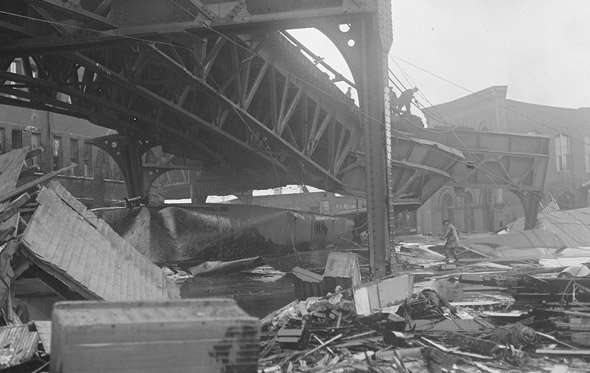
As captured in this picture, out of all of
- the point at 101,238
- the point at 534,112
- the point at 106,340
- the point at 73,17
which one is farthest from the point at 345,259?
the point at 534,112

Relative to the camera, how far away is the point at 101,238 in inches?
285

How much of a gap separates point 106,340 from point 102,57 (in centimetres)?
860

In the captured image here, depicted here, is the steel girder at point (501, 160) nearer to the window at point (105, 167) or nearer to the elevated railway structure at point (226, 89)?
the elevated railway structure at point (226, 89)

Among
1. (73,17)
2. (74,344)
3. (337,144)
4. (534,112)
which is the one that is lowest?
(74,344)

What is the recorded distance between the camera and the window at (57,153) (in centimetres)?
2750

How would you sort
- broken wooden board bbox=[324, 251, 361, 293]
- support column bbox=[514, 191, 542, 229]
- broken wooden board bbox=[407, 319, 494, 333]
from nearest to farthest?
broken wooden board bbox=[407, 319, 494, 333], broken wooden board bbox=[324, 251, 361, 293], support column bbox=[514, 191, 542, 229]

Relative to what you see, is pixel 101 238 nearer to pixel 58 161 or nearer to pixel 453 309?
pixel 453 309

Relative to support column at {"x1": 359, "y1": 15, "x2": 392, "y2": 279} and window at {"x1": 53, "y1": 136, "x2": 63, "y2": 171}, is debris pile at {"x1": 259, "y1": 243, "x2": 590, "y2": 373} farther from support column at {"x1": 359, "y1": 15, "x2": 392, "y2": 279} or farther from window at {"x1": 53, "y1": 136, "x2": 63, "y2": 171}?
window at {"x1": 53, "y1": 136, "x2": 63, "y2": 171}

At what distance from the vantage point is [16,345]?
13.5ft

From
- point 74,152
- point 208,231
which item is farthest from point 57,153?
point 208,231

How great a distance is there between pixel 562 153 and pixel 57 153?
38659mm

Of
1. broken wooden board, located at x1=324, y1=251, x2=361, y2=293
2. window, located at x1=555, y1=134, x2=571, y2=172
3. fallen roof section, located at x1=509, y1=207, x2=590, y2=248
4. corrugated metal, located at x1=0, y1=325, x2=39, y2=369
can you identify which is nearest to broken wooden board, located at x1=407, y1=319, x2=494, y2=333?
broken wooden board, located at x1=324, y1=251, x2=361, y2=293

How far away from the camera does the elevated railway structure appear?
7.92 m

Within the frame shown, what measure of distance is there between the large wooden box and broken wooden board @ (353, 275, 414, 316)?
371cm
